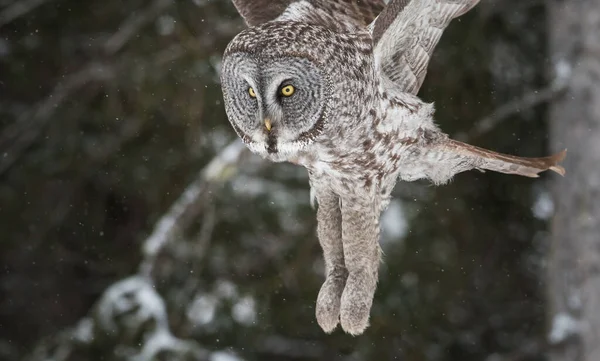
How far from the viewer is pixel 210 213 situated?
4.66 metres

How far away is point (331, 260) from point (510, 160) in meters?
0.53

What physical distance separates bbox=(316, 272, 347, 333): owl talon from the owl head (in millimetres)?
517

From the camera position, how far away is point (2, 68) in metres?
5.79

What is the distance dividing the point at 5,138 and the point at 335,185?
3.98 m

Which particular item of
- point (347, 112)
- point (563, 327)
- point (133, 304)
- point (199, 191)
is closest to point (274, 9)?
point (347, 112)

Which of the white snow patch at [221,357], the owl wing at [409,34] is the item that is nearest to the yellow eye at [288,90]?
the owl wing at [409,34]

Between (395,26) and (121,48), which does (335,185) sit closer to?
(395,26)

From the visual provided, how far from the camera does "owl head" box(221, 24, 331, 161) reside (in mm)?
1716

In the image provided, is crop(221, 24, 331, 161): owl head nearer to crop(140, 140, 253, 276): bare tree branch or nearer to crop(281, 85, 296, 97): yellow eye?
crop(281, 85, 296, 97): yellow eye

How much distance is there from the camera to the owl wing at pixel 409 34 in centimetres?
190

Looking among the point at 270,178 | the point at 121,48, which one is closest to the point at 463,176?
the point at 270,178

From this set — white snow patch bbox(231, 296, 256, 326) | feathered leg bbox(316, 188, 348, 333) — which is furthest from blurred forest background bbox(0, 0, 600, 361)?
feathered leg bbox(316, 188, 348, 333)

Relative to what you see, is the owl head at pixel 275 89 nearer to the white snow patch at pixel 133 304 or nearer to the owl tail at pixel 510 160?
the owl tail at pixel 510 160

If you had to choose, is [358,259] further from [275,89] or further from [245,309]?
[245,309]
